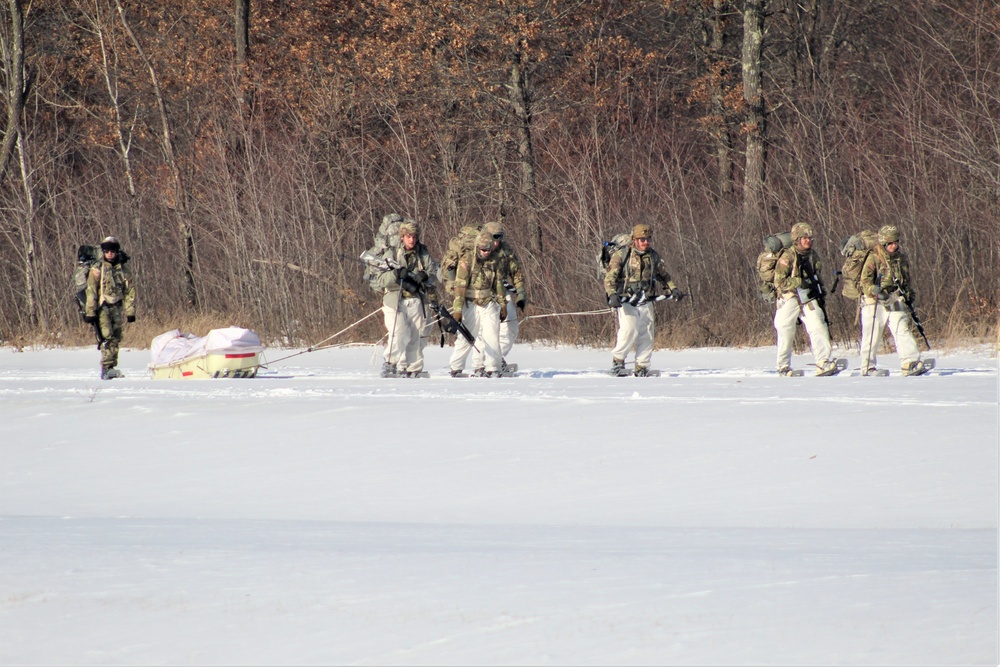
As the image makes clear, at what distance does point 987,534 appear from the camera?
21.7 ft

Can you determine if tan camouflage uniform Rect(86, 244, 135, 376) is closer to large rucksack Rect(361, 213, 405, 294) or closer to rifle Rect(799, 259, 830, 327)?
large rucksack Rect(361, 213, 405, 294)

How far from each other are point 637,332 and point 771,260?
158cm

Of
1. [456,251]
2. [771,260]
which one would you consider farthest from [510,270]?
[771,260]

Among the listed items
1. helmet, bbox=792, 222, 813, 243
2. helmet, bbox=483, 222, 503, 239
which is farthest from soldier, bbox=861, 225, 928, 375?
helmet, bbox=483, 222, 503, 239

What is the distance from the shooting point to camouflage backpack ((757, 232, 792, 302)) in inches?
543

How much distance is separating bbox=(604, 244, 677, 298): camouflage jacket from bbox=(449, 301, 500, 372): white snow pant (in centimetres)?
123

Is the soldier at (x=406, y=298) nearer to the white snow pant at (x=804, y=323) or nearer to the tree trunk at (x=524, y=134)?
the white snow pant at (x=804, y=323)

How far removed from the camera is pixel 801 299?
45.2ft

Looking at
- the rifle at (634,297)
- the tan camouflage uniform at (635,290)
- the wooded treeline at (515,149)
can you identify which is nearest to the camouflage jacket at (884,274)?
the tan camouflage uniform at (635,290)

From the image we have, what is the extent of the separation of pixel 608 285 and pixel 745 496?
20.7ft

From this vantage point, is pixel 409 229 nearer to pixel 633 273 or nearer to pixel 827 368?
pixel 633 273

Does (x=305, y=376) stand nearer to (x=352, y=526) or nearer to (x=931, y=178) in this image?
(x=352, y=526)

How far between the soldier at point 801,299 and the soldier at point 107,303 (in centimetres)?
706

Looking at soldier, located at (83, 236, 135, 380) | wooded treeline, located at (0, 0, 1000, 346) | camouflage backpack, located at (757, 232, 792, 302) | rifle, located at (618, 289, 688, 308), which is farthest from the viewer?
wooded treeline, located at (0, 0, 1000, 346)
